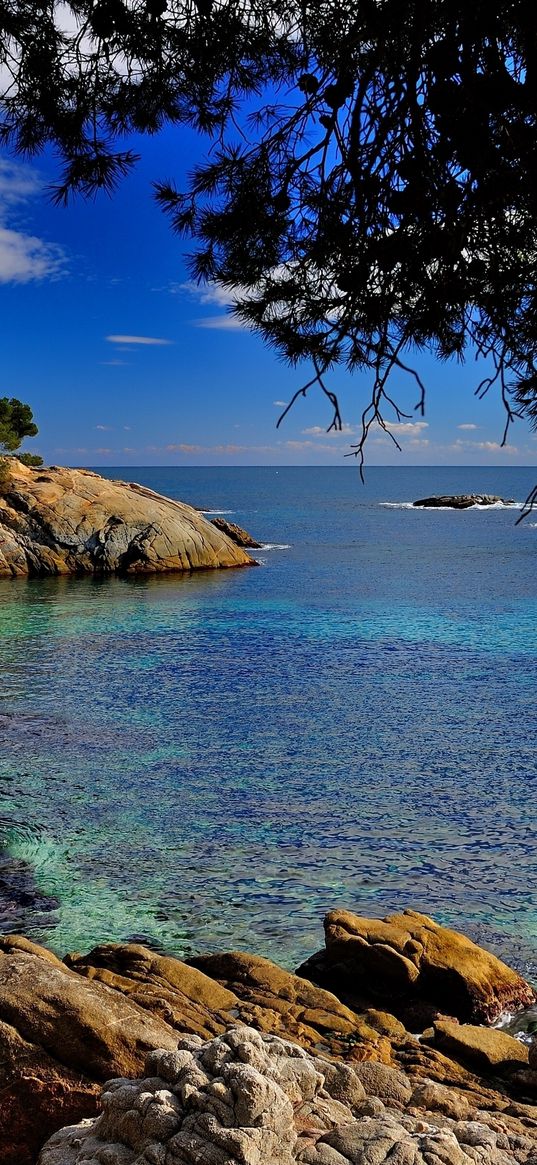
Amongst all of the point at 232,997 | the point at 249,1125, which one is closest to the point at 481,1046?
the point at 232,997

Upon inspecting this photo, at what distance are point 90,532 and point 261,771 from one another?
2316cm

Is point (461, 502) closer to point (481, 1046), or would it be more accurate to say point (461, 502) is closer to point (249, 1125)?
point (481, 1046)

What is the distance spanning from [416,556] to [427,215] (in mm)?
40919

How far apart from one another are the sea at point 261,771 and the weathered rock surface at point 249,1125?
12.9 feet

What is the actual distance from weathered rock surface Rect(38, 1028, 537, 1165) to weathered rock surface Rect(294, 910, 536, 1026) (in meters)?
3.01

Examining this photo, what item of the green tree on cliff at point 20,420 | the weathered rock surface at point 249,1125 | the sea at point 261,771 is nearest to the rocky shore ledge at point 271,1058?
the weathered rock surface at point 249,1125

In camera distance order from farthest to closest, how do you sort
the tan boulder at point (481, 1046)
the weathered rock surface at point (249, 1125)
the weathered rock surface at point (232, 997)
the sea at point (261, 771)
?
1. the sea at point (261, 771)
2. the tan boulder at point (481, 1046)
3. the weathered rock surface at point (232, 997)
4. the weathered rock surface at point (249, 1125)

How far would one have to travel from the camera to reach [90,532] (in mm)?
34719

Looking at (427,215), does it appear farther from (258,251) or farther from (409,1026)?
(409,1026)

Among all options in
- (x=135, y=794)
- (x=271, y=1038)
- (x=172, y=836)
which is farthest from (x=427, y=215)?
(x=135, y=794)

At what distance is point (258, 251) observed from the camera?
716cm

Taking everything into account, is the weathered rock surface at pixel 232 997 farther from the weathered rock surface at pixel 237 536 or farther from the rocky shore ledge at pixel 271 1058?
the weathered rock surface at pixel 237 536

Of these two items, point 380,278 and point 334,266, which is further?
point 334,266

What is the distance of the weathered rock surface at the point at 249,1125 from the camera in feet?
11.0
